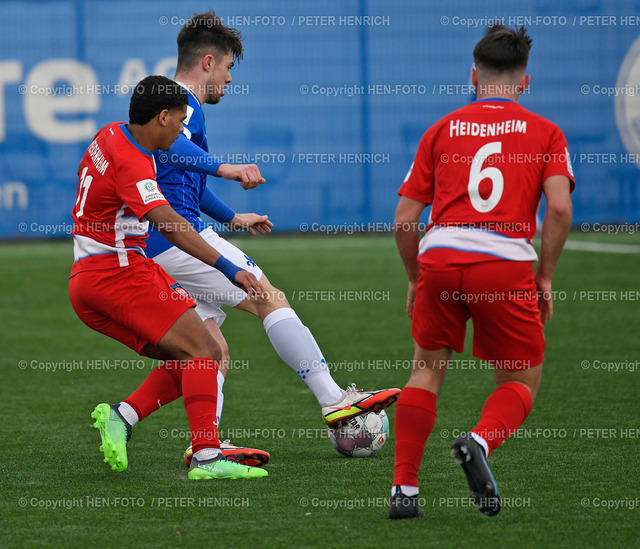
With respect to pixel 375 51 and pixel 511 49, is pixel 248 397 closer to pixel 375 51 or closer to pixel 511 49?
pixel 511 49


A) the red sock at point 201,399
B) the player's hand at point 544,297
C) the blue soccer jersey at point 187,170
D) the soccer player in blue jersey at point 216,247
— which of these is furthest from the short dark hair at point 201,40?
the player's hand at point 544,297

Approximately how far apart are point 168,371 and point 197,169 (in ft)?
3.35

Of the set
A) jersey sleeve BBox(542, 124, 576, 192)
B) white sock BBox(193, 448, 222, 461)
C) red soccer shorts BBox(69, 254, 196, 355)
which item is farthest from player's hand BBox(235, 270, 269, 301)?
jersey sleeve BBox(542, 124, 576, 192)

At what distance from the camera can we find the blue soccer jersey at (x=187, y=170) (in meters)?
4.69

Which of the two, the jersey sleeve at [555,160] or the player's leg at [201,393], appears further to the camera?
the player's leg at [201,393]

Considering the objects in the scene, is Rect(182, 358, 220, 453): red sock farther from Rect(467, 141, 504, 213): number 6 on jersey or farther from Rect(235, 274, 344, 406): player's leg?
Rect(467, 141, 504, 213): number 6 on jersey

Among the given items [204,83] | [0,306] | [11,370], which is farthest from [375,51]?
[204,83]

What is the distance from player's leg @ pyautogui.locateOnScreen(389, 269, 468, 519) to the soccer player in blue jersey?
3.60 ft

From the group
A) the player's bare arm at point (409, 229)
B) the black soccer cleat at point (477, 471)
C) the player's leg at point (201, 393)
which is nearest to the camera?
the black soccer cleat at point (477, 471)

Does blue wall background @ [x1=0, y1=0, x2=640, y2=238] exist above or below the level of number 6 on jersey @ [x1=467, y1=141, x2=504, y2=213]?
above

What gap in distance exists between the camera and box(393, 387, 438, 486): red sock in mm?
3629

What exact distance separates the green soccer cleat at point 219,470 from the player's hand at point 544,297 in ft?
4.79

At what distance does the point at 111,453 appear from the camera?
175 inches

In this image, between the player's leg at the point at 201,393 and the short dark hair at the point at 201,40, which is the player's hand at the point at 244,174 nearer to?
the player's leg at the point at 201,393
